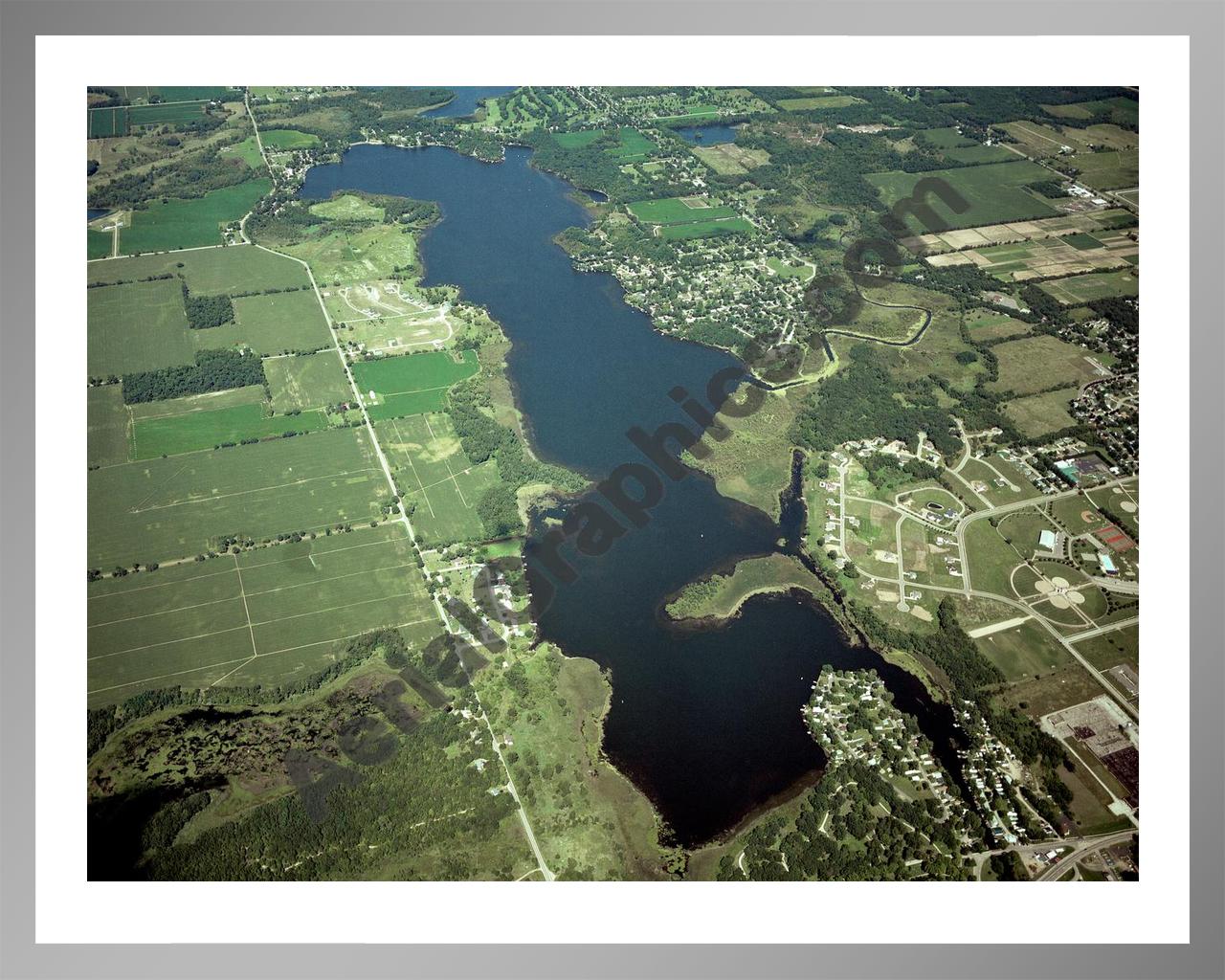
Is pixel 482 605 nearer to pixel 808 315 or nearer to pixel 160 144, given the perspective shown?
pixel 808 315

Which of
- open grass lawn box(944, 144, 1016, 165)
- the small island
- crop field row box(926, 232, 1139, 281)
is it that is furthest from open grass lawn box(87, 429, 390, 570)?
open grass lawn box(944, 144, 1016, 165)

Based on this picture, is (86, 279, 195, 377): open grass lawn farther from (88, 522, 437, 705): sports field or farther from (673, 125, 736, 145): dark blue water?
(673, 125, 736, 145): dark blue water

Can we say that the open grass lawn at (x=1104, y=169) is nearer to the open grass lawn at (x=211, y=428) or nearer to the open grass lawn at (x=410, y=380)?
the open grass lawn at (x=410, y=380)

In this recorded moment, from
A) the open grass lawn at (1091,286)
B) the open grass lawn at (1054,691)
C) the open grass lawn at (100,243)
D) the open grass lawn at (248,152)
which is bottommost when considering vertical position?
the open grass lawn at (1054,691)

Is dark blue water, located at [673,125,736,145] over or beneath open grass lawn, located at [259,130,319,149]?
over

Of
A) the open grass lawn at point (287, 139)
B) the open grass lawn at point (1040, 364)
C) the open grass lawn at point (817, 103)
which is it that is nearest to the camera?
the open grass lawn at point (1040, 364)

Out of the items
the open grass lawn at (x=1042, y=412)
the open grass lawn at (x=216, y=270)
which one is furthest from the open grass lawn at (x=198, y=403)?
the open grass lawn at (x=1042, y=412)
